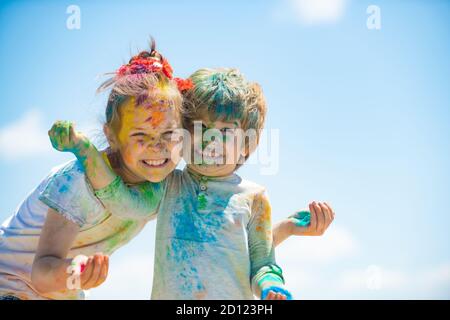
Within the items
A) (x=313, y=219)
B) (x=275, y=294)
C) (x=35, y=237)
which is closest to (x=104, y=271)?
(x=275, y=294)

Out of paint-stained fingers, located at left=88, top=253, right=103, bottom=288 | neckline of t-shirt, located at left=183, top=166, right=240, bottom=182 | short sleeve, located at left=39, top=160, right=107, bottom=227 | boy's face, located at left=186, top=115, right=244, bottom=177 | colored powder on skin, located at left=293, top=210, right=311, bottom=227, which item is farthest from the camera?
colored powder on skin, located at left=293, top=210, right=311, bottom=227

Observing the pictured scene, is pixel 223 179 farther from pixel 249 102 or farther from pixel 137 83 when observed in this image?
pixel 137 83

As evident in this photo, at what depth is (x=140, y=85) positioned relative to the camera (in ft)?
11.6

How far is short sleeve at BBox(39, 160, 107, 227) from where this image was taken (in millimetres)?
3418

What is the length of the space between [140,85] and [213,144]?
20.1 inches

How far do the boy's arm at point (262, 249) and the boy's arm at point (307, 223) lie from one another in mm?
156

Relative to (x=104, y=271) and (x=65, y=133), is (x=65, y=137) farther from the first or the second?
(x=104, y=271)

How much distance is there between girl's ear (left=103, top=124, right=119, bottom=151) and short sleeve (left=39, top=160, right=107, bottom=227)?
25 centimetres

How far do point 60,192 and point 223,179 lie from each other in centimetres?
91

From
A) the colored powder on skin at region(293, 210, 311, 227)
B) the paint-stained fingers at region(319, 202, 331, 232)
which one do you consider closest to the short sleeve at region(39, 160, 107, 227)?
the colored powder on skin at region(293, 210, 311, 227)

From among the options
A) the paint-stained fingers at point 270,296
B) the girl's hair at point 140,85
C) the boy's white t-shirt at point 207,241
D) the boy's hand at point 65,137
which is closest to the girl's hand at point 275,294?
the paint-stained fingers at point 270,296

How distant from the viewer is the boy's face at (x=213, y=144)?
3578mm

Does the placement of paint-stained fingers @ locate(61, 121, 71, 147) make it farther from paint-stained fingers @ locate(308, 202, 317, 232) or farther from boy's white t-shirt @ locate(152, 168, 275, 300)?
paint-stained fingers @ locate(308, 202, 317, 232)
